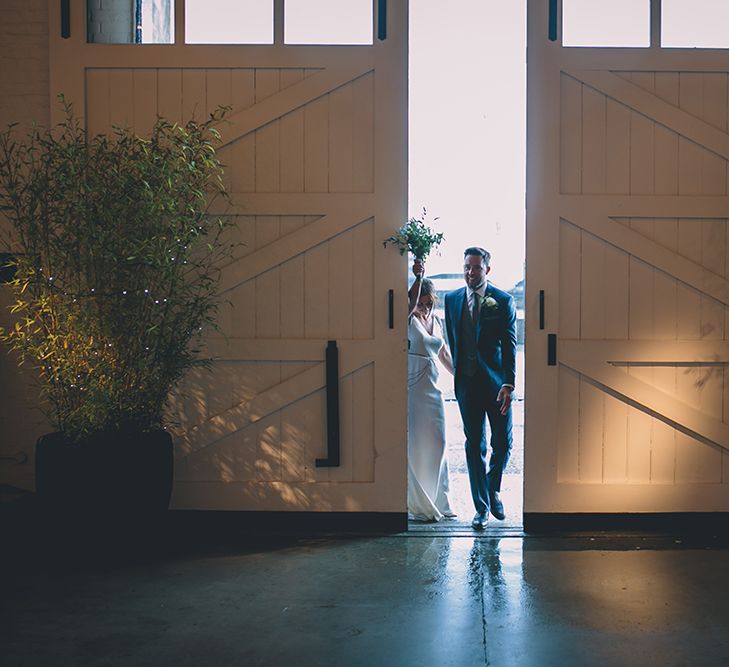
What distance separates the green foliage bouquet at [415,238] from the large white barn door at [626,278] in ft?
1.61

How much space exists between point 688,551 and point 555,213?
1.70 meters

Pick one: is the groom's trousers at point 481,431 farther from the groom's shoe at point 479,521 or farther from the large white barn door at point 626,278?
the large white barn door at point 626,278

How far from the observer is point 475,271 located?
4.77 meters

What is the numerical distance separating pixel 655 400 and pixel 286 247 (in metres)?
1.97

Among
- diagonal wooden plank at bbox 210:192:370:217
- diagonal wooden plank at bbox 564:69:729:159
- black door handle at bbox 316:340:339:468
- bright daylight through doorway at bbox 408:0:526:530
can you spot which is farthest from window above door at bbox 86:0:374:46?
bright daylight through doorway at bbox 408:0:526:530

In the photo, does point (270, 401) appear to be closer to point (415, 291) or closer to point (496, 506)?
point (415, 291)

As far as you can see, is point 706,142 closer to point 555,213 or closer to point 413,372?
point 555,213

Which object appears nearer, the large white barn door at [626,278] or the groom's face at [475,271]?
the large white barn door at [626,278]

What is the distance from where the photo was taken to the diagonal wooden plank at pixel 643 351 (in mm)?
4391

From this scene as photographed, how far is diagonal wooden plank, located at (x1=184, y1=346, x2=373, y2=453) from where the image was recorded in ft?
14.6

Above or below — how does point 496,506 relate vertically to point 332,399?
below

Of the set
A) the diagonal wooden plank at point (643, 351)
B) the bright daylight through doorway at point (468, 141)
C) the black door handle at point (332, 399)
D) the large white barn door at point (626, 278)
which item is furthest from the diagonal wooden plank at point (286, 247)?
the bright daylight through doorway at point (468, 141)

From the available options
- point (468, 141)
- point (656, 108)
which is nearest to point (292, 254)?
point (656, 108)

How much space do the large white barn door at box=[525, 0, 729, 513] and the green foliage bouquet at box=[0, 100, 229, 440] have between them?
1.68 meters
